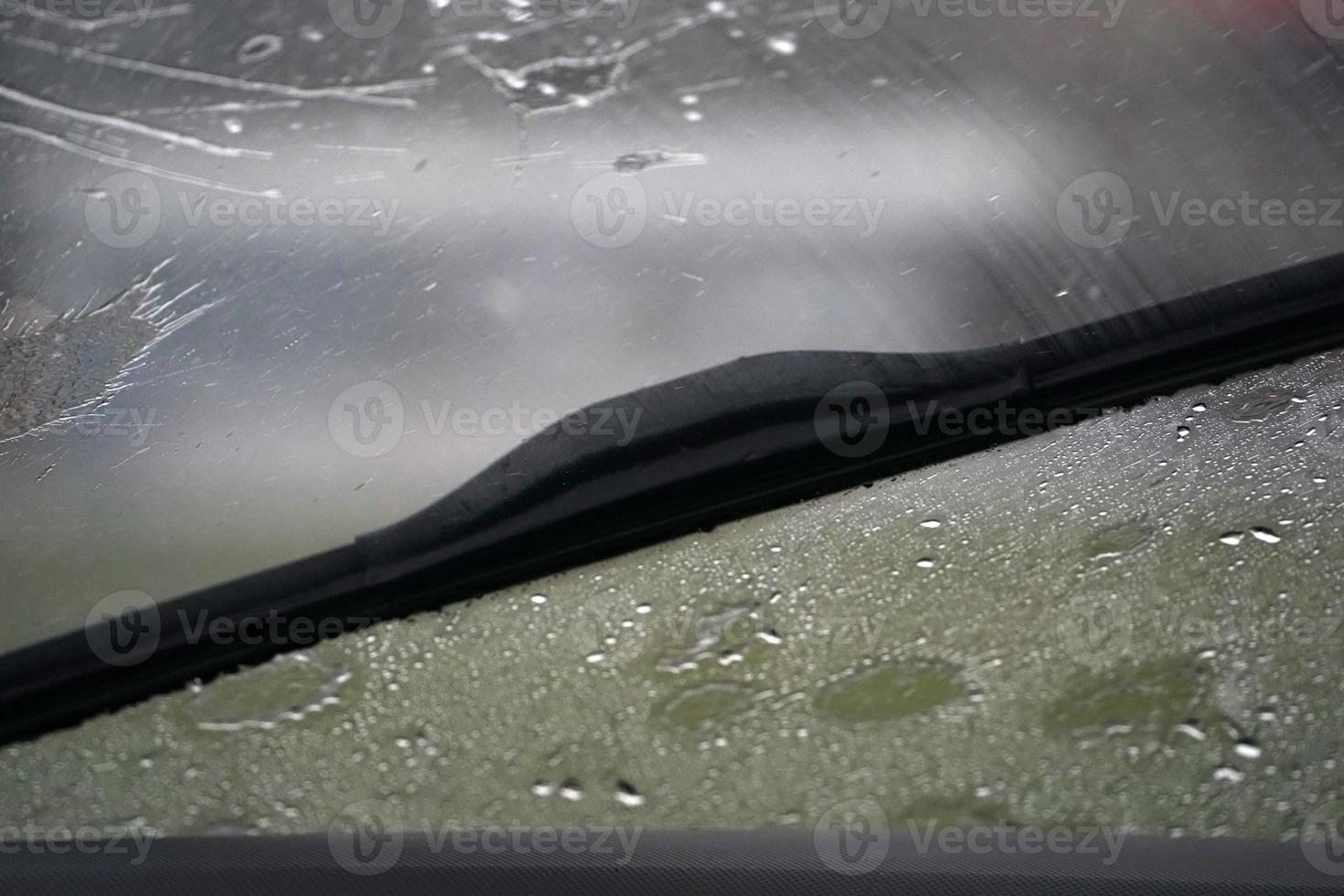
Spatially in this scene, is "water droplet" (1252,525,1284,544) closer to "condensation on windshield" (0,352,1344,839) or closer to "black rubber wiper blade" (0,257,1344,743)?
"condensation on windshield" (0,352,1344,839)

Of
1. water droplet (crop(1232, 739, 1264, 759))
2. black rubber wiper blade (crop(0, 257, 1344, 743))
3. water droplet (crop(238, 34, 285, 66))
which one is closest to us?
water droplet (crop(1232, 739, 1264, 759))

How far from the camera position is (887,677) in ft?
4.12

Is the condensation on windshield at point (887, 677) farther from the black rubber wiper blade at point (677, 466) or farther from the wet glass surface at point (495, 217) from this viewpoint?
the wet glass surface at point (495, 217)

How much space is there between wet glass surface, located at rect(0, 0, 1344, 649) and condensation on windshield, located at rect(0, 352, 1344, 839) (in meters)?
0.21

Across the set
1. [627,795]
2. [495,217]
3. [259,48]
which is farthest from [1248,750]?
[259,48]

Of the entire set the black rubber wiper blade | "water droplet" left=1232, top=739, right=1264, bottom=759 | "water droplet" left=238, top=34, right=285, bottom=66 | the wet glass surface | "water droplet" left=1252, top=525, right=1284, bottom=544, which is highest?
"water droplet" left=238, top=34, right=285, bottom=66

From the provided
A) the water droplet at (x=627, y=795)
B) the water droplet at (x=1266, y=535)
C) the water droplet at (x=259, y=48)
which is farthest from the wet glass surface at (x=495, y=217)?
the water droplet at (x=627, y=795)

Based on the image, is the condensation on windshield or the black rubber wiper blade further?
the black rubber wiper blade

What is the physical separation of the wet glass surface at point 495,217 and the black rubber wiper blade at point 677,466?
0.04 meters

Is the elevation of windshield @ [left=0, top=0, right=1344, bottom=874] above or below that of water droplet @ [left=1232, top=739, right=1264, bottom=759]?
above

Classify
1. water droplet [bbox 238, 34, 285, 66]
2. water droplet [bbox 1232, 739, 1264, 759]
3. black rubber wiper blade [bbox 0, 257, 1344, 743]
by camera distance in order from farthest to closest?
black rubber wiper blade [bbox 0, 257, 1344, 743] → water droplet [bbox 238, 34, 285, 66] → water droplet [bbox 1232, 739, 1264, 759]

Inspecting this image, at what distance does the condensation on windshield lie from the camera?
3.84ft

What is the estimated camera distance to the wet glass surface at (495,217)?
1.29 metres

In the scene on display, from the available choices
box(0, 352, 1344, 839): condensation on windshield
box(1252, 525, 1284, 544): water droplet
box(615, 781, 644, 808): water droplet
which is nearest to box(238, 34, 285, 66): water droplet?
box(0, 352, 1344, 839): condensation on windshield
